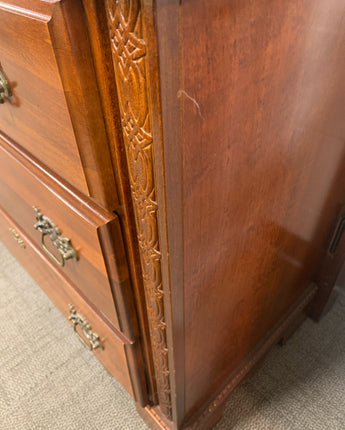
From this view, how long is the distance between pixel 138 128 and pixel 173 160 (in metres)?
0.04

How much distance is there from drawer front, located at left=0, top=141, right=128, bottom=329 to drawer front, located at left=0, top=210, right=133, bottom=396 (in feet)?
0.13

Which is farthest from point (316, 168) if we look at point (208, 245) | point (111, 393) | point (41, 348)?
point (41, 348)

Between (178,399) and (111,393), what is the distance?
0.37m

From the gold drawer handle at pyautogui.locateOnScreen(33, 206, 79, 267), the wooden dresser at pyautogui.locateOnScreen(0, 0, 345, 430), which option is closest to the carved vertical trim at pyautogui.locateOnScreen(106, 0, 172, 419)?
the wooden dresser at pyautogui.locateOnScreen(0, 0, 345, 430)

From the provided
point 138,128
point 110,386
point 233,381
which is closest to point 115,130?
point 138,128

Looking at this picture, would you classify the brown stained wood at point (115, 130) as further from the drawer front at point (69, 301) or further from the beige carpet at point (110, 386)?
the beige carpet at point (110, 386)

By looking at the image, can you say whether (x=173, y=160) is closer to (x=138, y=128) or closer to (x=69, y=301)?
(x=138, y=128)

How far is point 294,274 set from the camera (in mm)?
813

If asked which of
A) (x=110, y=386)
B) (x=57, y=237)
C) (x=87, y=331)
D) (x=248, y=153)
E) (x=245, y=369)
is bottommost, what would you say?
(x=110, y=386)

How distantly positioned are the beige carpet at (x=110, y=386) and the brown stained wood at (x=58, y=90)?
70 centimetres

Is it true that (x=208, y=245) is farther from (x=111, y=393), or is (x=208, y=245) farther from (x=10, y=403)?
(x=10, y=403)

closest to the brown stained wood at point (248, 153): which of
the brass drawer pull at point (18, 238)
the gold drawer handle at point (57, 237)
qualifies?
the gold drawer handle at point (57, 237)

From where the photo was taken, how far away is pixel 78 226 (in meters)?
0.49

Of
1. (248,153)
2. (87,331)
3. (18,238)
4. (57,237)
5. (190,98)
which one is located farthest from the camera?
(18,238)
